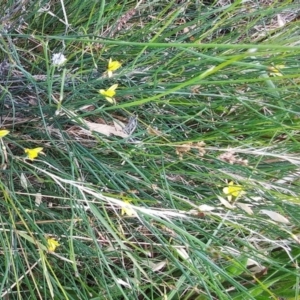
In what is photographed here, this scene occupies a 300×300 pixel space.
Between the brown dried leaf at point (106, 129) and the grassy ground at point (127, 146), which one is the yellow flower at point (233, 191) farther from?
the brown dried leaf at point (106, 129)

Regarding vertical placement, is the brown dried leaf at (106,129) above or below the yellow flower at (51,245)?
above

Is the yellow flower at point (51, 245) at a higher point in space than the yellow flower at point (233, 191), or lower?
higher

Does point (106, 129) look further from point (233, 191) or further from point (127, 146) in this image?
point (233, 191)

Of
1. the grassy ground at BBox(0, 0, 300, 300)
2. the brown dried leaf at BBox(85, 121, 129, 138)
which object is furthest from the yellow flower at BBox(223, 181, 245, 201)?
the brown dried leaf at BBox(85, 121, 129, 138)

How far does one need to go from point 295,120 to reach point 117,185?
1.10ft

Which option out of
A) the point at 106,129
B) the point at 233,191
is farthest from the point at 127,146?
the point at 233,191

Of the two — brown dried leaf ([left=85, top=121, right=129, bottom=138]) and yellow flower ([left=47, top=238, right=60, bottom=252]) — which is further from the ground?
brown dried leaf ([left=85, top=121, right=129, bottom=138])

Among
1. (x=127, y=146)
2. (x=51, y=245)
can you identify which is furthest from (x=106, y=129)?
(x=51, y=245)

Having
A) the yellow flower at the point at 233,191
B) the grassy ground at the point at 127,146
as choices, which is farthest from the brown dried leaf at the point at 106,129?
the yellow flower at the point at 233,191

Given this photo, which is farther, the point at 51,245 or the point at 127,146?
the point at 127,146

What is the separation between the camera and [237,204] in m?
0.71

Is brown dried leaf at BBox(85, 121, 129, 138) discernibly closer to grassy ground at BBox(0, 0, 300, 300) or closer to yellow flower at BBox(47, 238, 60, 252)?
grassy ground at BBox(0, 0, 300, 300)

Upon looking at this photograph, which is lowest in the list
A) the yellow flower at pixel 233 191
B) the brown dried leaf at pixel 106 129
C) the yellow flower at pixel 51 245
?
the yellow flower at pixel 233 191

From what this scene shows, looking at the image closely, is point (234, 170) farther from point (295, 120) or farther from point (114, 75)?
point (114, 75)
